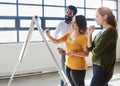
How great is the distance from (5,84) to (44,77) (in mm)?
926

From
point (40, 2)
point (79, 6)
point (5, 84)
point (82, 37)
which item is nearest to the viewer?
point (82, 37)

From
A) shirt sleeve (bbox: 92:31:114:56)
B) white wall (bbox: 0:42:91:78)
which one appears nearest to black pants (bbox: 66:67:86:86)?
shirt sleeve (bbox: 92:31:114:56)

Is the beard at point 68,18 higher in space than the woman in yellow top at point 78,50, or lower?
higher

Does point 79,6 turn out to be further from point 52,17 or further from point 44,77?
point 44,77

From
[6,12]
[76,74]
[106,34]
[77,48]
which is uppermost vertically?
[6,12]

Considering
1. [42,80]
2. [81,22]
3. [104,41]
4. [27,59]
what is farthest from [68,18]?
[27,59]

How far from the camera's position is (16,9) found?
5281mm

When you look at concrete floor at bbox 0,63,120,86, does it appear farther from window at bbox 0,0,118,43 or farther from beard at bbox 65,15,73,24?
beard at bbox 65,15,73,24

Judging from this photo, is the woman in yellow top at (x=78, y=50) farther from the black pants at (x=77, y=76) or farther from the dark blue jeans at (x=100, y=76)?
the dark blue jeans at (x=100, y=76)

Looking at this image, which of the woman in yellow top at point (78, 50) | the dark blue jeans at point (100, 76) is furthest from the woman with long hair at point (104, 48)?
the woman in yellow top at point (78, 50)

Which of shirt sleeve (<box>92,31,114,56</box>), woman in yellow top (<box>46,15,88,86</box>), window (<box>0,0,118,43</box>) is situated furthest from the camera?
window (<box>0,0,118,43</box>)

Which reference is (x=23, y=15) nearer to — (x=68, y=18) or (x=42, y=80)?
(x=42, y=80)

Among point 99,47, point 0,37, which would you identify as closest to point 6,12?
point 0,37

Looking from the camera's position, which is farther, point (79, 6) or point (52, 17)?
point (79, 6)
